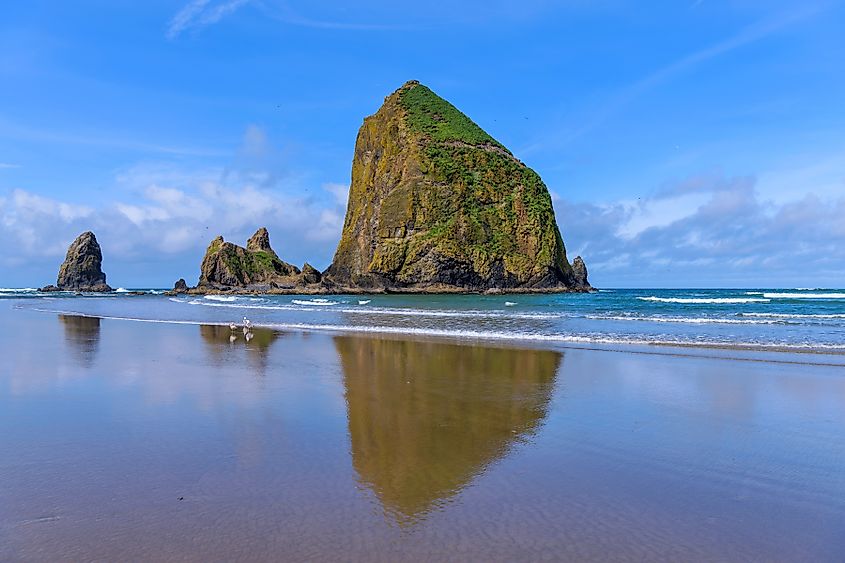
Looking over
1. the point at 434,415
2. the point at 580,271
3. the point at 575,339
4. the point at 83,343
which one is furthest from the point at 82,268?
the point at 434,415

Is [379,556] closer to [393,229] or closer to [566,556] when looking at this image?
[566,556]

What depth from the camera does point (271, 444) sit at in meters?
6.21

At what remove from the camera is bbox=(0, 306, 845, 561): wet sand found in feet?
12.6

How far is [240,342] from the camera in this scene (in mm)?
18484

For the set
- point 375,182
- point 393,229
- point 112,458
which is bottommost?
point 112,458

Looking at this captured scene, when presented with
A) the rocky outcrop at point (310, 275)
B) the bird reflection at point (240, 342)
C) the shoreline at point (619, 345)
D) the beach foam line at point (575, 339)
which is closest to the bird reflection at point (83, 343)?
the bird reflection at point (240, 342)

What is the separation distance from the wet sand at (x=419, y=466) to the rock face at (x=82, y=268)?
434 ft

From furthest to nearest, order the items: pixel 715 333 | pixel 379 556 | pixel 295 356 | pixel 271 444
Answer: pixel 715 333 → pixel 295 356 → pixel 271 444 → pixel 379 556

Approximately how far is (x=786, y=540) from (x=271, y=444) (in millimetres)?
4923

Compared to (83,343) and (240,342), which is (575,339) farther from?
(83,343)

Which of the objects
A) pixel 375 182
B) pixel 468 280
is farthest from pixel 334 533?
pixel 375 182

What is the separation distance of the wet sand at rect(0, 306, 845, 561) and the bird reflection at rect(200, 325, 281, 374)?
2466 millimetres

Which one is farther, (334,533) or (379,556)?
(334,533)

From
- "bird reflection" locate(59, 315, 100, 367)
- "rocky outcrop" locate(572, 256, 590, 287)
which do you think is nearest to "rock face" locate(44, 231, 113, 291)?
"rocky outcrop" locate(572, 256, 590, 287)
